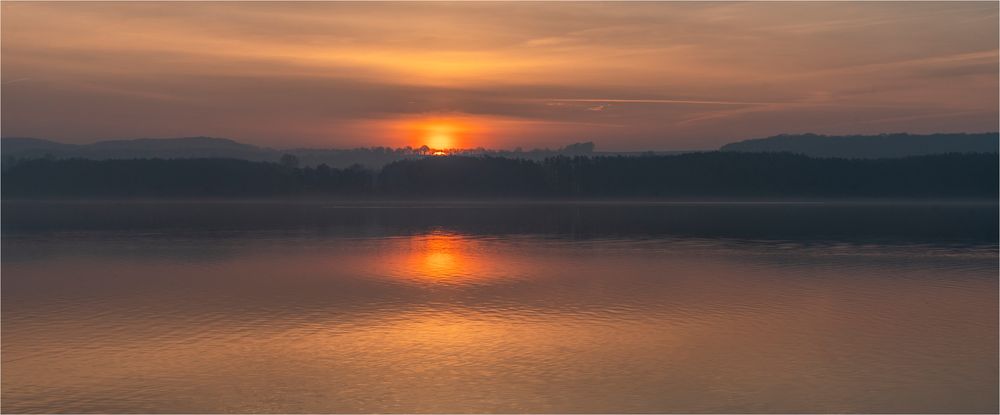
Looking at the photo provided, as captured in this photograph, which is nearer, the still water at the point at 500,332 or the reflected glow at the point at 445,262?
the still water at the point at 500,332

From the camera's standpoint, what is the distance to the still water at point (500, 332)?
24.7m

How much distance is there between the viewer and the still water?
81.0ft

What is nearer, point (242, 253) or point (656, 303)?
point (656, 303)

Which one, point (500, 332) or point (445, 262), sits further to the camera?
point (445, 262)

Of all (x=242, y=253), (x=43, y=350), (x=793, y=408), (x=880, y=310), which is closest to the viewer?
(x=793, y=408)

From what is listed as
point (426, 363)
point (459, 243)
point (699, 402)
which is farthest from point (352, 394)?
point (459, 243)

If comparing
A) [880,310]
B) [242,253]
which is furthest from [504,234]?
[880,310]

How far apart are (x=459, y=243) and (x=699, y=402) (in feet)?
190

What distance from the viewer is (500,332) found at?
1325 inches

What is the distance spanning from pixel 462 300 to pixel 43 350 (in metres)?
18.2

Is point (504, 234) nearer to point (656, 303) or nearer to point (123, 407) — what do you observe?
point (656, 303)

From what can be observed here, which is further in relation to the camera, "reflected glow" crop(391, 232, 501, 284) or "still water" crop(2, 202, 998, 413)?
"reflected glow" crop(391, 232, 501, 284)

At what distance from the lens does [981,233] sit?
97.4m

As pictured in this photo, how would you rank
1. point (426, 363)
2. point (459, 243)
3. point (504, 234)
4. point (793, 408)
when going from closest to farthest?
1. point (793, 408)
2. point (426, 363)
3. point (459, 243)
4. point (504, 234)
